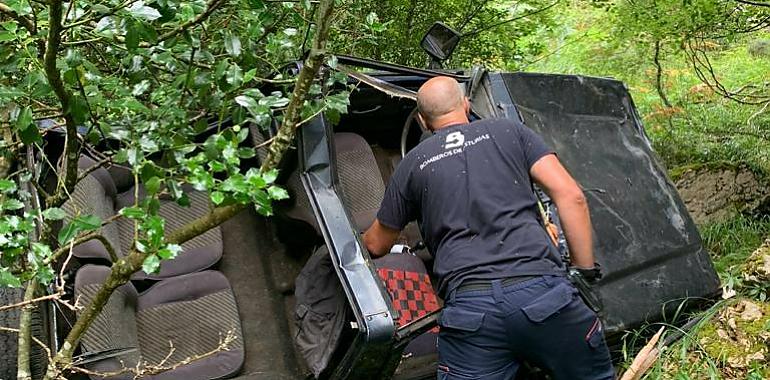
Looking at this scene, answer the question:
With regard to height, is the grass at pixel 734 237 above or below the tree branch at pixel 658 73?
below

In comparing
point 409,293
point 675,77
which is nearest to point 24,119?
point 409,293

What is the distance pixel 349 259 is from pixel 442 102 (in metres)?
0.69

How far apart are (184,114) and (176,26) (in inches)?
10.6

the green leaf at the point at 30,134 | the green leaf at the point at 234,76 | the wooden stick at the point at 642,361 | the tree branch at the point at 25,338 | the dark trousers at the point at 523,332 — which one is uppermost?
the green leaf at the point at 30,134

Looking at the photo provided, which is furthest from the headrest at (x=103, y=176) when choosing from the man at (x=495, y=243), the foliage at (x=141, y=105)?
the man at (x=495, y=243)

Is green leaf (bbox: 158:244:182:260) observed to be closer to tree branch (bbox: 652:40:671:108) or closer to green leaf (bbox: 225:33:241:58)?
green leaf (bbox: 225:33:241:58)

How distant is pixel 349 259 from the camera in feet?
9.55

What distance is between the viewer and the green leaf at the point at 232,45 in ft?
7.61

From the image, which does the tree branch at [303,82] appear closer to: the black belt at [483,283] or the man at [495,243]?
the man at [495,243]

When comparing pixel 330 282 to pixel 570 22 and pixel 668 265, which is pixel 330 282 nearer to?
pixel 668 265

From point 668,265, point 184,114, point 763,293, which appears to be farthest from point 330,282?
point 763,293

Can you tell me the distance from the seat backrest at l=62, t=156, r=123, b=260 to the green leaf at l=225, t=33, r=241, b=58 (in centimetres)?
134

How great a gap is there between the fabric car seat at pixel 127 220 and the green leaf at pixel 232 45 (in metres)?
1.48

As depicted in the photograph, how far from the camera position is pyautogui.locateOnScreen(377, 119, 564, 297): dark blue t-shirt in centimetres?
272
